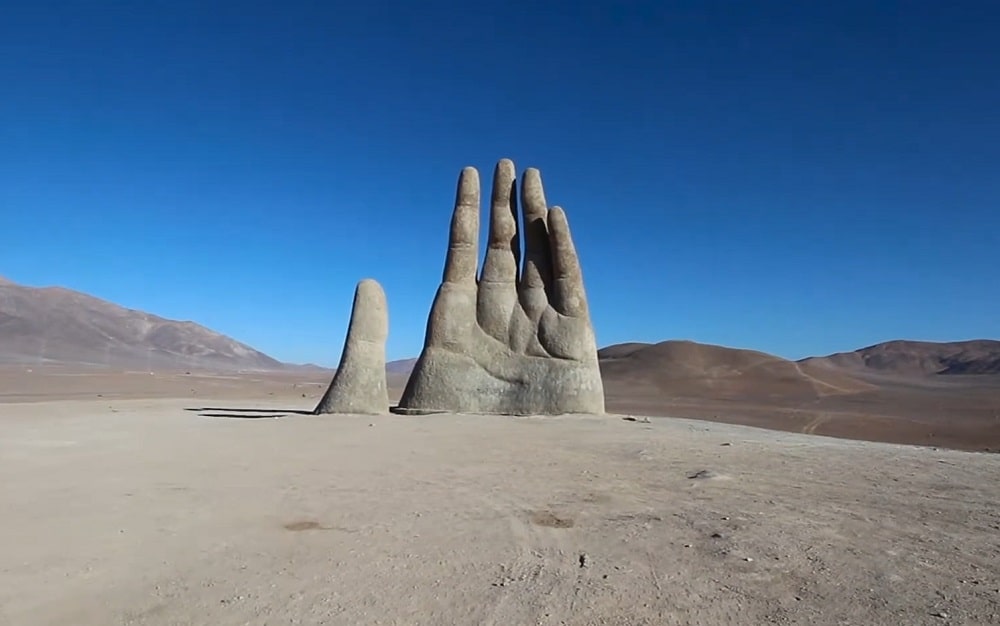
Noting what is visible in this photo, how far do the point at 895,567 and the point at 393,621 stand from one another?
10.8ft

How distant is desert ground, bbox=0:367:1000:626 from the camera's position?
404cm

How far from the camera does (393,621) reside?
3885 mm

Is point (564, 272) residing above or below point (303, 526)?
above

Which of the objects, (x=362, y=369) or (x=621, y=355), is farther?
(x=621, y=355)

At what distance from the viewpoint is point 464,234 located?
17500mm

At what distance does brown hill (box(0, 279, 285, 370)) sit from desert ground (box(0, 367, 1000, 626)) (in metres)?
86.8

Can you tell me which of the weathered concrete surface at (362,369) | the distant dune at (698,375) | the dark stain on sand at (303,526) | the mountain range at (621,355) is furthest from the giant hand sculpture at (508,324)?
the mountain range at (621,355)

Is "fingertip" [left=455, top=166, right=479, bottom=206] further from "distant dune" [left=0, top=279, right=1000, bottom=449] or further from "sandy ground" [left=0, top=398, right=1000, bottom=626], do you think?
"distant dune" [left=0, top=279, right=1000, bottom=449]

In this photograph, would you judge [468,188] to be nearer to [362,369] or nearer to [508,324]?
[508,324]

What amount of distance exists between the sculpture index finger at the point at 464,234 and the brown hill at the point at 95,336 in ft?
261

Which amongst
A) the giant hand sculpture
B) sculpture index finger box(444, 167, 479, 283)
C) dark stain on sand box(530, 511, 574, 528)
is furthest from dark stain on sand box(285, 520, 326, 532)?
sculpture index finger box(444, 167, 479, 283)

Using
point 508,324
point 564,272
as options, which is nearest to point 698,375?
point 564,272

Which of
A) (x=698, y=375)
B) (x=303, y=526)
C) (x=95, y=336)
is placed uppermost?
(x=95, y=336)

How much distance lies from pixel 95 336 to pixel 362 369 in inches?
4206
